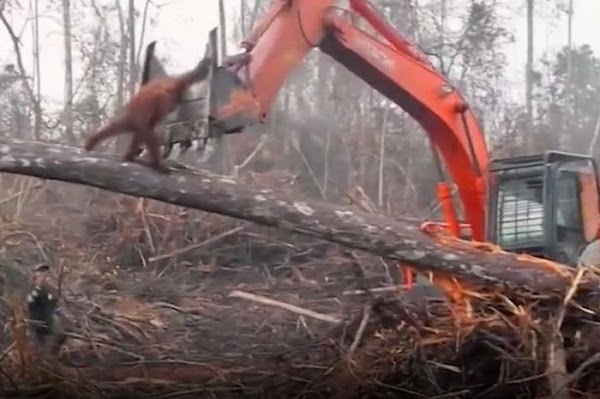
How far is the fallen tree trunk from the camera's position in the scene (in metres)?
5.72

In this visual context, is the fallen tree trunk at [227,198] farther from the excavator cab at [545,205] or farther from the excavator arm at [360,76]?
the excavator cab at [545,205]

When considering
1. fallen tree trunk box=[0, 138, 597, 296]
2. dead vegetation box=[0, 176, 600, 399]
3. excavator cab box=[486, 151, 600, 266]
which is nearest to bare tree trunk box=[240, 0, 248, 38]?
dead vegetation box=[0, 176, 600, 399]

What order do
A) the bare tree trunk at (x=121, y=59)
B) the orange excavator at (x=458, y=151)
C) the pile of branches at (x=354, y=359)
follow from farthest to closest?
the bare tree trunk at (x=121, y=59)
the orange excavator at (x=458, y=151)
the pile of branches at (x=354, y=359)

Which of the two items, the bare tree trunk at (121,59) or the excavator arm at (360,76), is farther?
the bare tree trunk at (121,59)

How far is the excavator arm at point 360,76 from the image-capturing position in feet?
22.1

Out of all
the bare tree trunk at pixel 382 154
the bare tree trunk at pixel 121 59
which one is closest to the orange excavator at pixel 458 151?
the bare tree trunk at pixel 382 154

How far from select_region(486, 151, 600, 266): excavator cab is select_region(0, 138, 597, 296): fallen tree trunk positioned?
1.97 meters

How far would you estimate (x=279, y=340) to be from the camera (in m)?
7.32

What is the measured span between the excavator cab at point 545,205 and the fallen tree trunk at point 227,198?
1970 mm

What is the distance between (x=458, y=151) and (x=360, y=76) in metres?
0.91

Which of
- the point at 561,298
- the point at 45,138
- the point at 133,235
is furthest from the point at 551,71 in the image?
the point at 561,298

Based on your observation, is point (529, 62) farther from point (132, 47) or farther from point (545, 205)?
point (545, 205)

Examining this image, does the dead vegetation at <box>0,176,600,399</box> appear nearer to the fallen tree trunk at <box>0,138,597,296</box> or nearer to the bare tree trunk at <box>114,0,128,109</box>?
the fallen tree trunk at <box>0,138,597,296</box>

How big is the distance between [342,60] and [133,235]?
5.82 m
